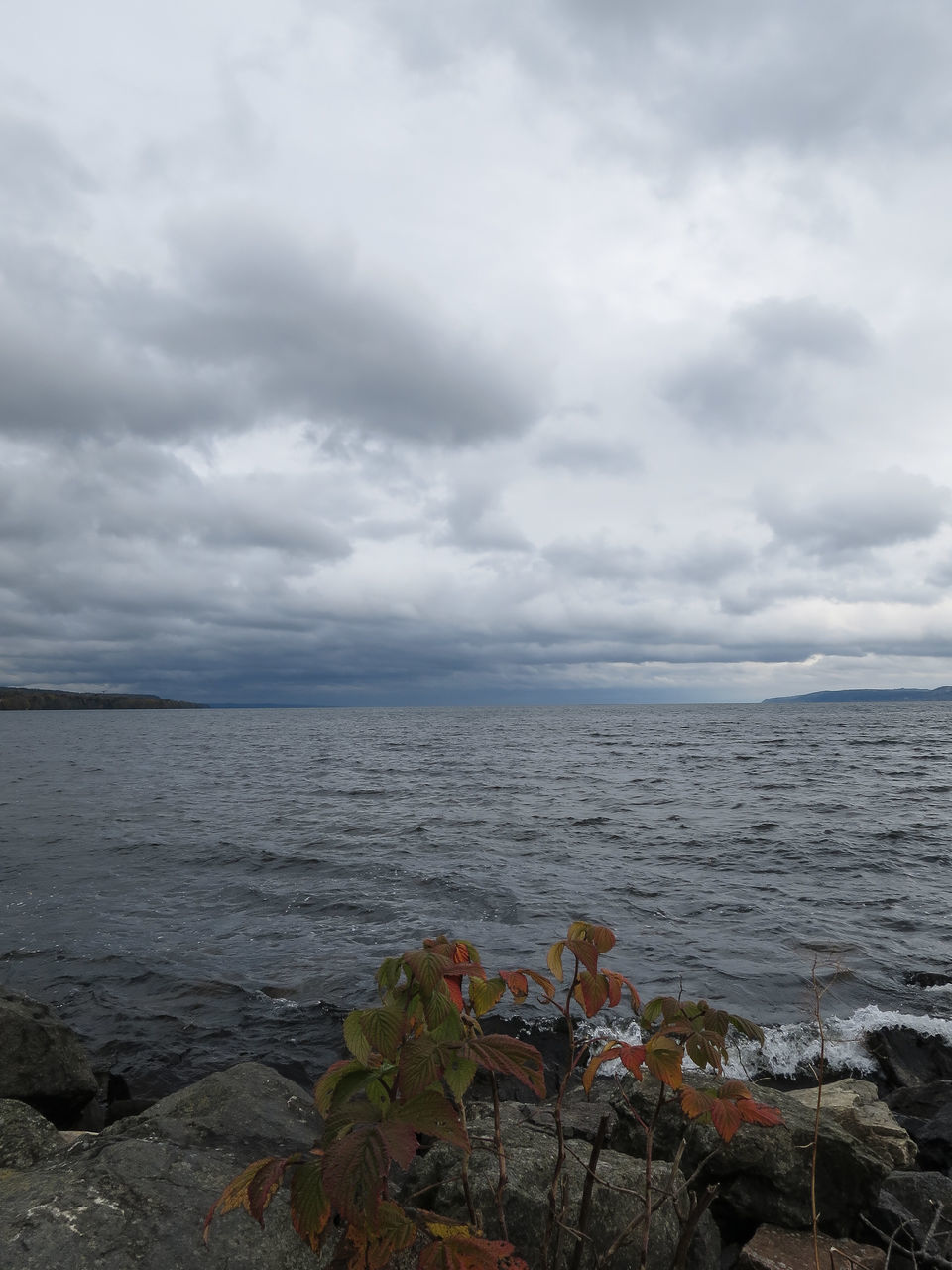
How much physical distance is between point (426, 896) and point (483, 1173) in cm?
1223

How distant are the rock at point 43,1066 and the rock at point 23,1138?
5.74 feet

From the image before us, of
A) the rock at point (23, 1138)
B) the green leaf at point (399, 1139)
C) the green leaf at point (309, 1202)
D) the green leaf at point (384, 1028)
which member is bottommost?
the rock at point (23, 1138)

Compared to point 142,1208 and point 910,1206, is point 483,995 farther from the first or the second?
point 910,1206

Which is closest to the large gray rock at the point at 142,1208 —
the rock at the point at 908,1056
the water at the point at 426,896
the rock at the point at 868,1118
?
the water at the point at 426,896

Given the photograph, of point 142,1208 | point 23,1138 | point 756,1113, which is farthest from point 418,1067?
point 23,1138

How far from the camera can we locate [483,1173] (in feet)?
14.0

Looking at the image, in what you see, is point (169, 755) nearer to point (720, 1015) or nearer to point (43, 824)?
point (43, 824)

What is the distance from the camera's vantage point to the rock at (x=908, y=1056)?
8.88 m

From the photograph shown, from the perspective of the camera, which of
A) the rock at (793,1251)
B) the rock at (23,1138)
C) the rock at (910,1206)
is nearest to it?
the rock at (793,1251)

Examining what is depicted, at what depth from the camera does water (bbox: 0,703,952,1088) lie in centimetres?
1064

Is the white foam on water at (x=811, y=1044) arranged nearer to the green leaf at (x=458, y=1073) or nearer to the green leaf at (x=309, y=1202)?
the green leaf at (x=458, y=1073)

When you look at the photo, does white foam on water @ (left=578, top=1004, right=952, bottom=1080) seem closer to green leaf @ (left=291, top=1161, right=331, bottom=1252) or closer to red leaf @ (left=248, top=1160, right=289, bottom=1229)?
red leaf @ (left=248, top=1160, right=289, bottom=1229)

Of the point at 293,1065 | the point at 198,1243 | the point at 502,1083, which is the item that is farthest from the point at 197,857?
the point at 198,1243

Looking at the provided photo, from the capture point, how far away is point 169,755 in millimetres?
62344
